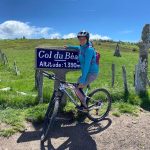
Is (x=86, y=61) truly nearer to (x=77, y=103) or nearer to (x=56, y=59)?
(x=77, y=103)

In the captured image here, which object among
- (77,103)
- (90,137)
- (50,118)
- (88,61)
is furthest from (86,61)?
(90,137)

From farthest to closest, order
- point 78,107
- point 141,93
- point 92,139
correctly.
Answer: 1. point 141,93
2. point 78,107
3. point 92,139

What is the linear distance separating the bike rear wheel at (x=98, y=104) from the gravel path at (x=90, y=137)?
22cm

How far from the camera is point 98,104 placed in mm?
10609

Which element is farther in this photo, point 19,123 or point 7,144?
point 19,123

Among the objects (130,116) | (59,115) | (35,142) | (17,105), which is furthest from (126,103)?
(35,142)

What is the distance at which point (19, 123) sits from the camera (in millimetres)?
9688

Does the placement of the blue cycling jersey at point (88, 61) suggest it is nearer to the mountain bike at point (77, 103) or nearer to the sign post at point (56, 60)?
the mountain bike at point (77, 103)

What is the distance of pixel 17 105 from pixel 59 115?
1435 millimetres

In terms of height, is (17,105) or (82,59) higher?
(82,59)

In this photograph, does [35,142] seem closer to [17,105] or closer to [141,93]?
[17,105]

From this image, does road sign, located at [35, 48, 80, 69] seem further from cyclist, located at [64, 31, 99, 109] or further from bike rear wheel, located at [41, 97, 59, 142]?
bike rear wheel, located at [41, 97, 59, 142]

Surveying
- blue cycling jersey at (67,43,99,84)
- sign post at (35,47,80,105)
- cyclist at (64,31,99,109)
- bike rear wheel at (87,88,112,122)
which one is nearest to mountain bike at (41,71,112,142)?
bike rear wheel at (87,88,112,122)

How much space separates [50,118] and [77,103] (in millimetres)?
1244
